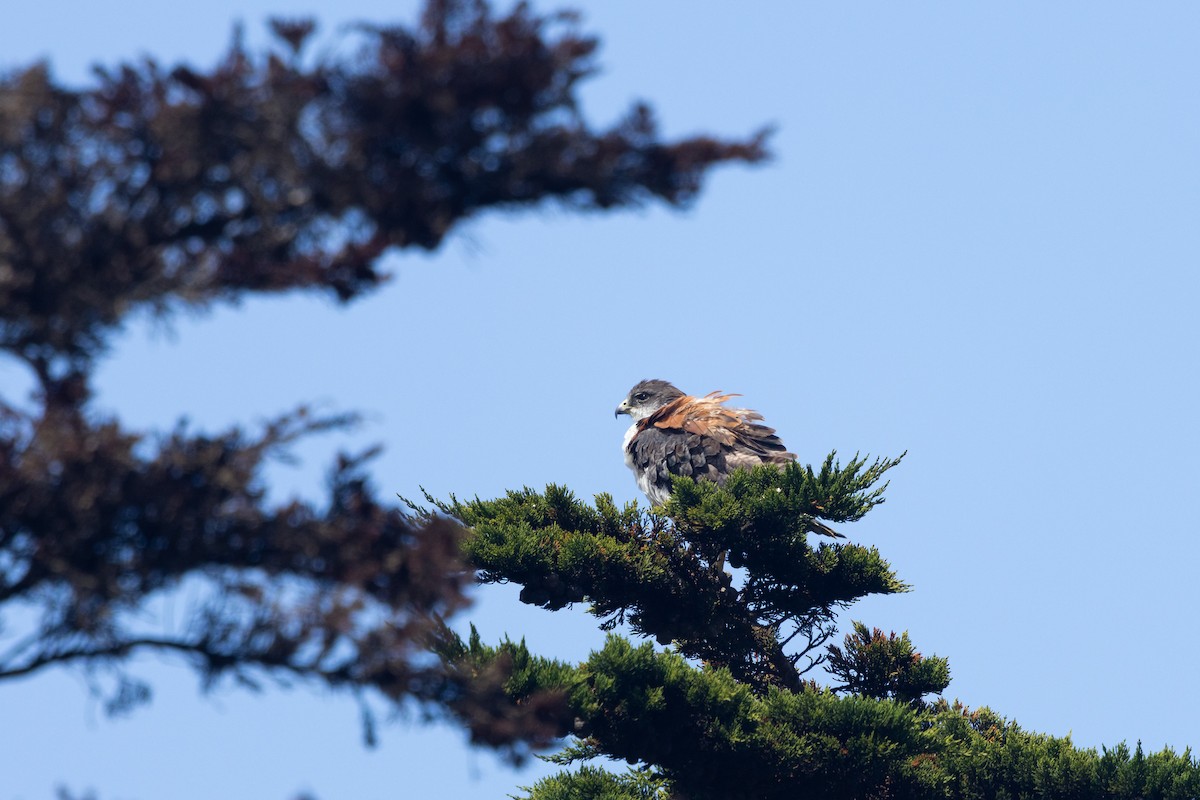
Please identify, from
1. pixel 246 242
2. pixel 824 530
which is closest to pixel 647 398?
pixel 824 530

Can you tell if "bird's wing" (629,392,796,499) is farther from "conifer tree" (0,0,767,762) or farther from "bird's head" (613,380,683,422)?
"conifer tree" (0,0,767,762)

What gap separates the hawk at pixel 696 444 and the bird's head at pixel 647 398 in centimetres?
84

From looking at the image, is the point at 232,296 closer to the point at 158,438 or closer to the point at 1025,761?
the point at 158,438

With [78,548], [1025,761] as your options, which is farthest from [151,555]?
[1025,761]

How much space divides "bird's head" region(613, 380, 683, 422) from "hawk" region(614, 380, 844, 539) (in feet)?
2.76

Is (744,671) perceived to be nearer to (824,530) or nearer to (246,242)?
(824,530)

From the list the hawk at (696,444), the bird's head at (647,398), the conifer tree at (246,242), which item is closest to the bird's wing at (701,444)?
the hawk at (696,444)

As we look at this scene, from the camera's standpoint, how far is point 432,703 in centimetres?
530

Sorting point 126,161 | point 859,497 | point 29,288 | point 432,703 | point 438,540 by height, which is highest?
point 859,497

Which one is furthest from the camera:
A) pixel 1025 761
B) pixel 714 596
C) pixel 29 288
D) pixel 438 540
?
pixel 714 596

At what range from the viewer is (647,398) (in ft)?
49.1

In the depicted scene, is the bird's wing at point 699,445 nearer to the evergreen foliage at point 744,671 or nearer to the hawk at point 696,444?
the hawk at point 696,444

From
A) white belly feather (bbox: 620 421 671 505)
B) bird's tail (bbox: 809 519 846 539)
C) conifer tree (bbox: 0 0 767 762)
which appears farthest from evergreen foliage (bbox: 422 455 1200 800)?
conifer tree (bbox: 0 0 767 762)

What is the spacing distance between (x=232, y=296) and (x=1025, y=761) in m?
7.69
